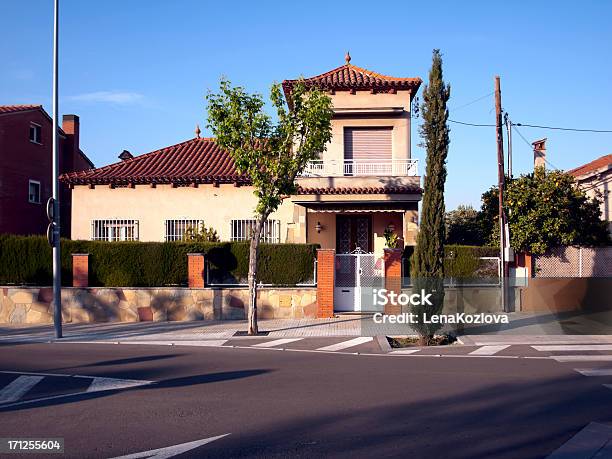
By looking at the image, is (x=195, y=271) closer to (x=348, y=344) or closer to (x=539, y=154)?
(x=348, y=344)

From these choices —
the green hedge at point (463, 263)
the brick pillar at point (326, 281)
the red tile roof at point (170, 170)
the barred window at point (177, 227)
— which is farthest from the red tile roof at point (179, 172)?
the brick pillar at point (326, 281)

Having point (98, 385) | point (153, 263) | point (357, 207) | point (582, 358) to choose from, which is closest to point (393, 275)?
point (357, 207)

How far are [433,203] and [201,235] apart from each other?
398 inches

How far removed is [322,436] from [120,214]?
2020 cm

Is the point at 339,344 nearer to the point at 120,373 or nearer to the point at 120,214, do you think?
the point at 120,373

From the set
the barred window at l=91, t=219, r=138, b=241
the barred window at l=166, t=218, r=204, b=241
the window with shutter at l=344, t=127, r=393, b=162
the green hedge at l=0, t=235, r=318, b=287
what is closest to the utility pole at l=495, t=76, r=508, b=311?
the window with shutter at l=344, t=127, r=393, b=162

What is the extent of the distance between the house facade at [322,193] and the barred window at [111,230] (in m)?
0.04

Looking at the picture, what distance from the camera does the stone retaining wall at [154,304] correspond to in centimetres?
1942

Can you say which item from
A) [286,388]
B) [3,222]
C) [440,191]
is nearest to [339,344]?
[440,191]

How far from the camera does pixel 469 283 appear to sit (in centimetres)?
2091

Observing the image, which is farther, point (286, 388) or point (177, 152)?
point (177, 152)

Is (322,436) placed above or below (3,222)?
below

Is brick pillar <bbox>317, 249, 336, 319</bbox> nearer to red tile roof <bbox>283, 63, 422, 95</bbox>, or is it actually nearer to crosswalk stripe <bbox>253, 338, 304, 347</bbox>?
crosswalk stripe <bbox>253, 338, 304, 347</bbox>

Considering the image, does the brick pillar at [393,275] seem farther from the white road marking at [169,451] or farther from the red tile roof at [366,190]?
the white road marking at [169,451]
